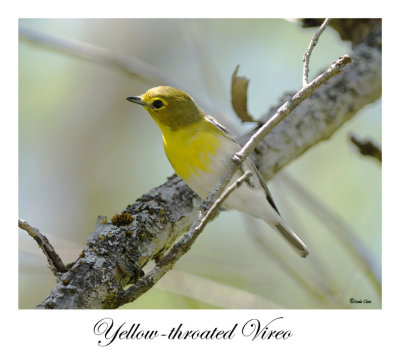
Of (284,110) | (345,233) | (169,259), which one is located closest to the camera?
(169,259)

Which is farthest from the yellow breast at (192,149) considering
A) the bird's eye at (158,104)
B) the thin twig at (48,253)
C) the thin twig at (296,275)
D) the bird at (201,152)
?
the thin twig at (48,253)

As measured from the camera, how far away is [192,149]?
2.09 metres

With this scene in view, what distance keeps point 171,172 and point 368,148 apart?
1160 mm

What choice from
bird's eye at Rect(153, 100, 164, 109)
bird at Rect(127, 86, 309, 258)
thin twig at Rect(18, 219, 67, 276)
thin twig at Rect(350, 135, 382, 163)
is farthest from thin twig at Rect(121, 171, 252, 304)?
thin twig at Rect(350, 135, 382, 163)

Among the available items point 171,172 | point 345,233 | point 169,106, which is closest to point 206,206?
point 169,106

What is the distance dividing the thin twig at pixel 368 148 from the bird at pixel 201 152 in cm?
66

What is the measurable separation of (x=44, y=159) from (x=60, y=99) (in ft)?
1.68

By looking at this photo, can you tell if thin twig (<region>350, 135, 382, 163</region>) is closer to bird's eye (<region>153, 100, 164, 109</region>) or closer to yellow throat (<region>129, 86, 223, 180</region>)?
yellow throat (<region>129, 86, 223, 180</region>)

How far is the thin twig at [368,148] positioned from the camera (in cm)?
244

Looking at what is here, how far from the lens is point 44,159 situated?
2848 mm

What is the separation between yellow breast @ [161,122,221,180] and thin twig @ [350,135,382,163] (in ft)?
3.06

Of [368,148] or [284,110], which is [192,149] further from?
[368,148]
